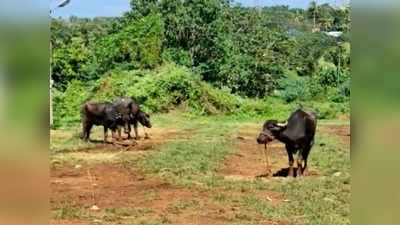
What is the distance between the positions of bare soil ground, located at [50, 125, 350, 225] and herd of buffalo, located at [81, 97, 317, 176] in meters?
0.11

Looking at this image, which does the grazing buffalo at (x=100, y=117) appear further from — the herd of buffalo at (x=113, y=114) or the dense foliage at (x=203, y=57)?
the dense foliage at (x=203, y=57)

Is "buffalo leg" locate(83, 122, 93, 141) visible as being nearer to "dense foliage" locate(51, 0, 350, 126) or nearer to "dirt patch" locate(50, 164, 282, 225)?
"dense foliage" locate(51, 0, 350, 126)

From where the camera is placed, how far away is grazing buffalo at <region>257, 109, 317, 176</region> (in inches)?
197

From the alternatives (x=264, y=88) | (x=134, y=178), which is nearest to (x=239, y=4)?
(x=264, y=88)

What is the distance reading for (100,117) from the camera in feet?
17.4

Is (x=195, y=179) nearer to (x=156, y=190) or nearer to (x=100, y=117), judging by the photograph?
(x=156, y=190)

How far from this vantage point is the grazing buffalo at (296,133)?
5012 mm

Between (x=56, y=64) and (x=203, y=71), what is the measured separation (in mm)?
1174

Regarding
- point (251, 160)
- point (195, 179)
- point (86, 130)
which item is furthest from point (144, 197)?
point (86, 130)

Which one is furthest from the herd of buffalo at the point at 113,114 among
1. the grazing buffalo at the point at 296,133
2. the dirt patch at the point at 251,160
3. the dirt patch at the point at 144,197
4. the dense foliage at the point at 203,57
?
the grazing buffalo at the point at 296,133

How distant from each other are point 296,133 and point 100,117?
1.67m

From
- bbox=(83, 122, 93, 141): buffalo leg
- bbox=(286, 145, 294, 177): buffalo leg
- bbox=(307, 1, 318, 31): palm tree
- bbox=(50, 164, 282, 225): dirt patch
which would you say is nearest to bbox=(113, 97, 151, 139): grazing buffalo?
bbox=(83, 122, 93, 141): buffalo leg

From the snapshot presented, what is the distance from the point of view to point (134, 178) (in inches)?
199
